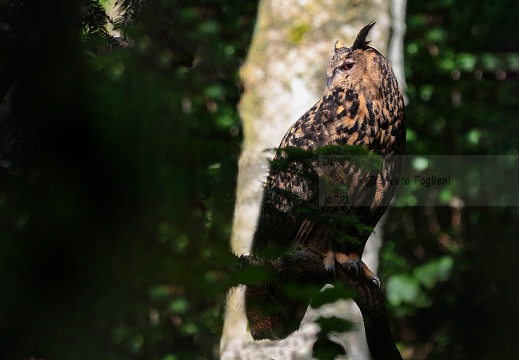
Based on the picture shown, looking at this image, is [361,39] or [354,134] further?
[361,39]

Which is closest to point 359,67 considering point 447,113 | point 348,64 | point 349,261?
point 348,64

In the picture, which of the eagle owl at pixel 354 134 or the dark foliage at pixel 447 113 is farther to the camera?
the dark foliage at pixel 447 113

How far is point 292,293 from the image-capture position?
823 millimetres

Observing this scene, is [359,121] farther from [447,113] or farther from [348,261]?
[447,113]

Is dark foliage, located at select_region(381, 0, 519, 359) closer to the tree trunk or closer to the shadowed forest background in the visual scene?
the tree trunk

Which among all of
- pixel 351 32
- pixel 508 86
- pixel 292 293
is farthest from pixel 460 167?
pixel 292 293

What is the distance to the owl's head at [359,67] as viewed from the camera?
185cm

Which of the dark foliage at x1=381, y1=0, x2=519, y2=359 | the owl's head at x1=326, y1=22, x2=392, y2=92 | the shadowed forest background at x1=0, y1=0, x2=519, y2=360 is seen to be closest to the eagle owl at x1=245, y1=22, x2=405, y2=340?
the owl's head at x1=326, y1=22, x2=392, y2=92

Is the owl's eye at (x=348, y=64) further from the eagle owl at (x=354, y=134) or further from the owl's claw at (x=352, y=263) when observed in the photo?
the owl's claw at (x=352, y=263)

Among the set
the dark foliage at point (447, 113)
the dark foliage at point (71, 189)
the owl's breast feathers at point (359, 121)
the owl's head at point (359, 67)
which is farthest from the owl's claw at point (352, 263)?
the dark foliage at point (447, 113)

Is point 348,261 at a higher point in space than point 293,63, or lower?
lower

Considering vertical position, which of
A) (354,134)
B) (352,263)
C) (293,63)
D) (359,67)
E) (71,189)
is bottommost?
(71,189)

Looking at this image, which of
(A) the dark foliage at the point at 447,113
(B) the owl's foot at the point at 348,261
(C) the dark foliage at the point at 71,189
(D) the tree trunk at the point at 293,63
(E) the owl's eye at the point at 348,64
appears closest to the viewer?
(C) the dark foliage at the point at 71,189

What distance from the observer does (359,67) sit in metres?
1.87
